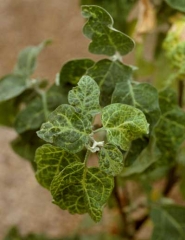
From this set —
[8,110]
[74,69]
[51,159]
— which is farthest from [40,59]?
[51,159]

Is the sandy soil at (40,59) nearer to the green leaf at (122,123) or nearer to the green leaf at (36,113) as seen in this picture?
the green leaf at (36,113)

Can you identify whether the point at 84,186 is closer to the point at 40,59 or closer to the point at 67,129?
the point at 67,129

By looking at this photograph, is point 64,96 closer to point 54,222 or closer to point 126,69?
point 126,69

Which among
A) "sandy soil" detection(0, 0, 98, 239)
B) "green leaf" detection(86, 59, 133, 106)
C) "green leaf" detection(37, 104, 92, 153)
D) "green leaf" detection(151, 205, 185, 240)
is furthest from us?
"sandy soil" detection(0, 0, 98, 239)

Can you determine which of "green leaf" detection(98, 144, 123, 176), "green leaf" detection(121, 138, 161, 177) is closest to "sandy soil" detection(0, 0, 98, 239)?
"green leaf" detection(121, 138, 161, 177)

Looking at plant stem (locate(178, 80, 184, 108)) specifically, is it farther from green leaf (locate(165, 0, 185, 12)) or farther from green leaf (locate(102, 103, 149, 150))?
green leaf (locate(102, 103, 149, 150))

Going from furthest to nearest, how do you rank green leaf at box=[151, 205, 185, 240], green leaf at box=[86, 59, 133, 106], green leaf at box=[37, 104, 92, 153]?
green leaf at box=[151, 205, 185, 240] → green leaf at box=[86, 59, 133, 106] → green leaf at box=[37, 104, 92, 153]
